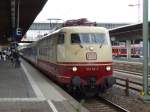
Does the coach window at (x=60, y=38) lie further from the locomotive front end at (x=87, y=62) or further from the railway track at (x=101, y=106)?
the railway track at (x=101, y=106)

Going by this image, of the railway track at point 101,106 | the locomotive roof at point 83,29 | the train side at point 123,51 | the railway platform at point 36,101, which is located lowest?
the railway track at point 101,106

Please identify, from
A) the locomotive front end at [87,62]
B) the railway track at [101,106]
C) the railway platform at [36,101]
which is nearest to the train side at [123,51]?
the locomotive front end at [87,62]

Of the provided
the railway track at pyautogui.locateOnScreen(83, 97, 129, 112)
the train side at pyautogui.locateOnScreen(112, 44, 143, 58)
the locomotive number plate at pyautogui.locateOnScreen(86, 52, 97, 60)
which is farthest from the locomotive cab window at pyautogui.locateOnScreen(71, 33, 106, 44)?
the train side at pyautogui.locateOnScreen(112, 44, 143, 58)

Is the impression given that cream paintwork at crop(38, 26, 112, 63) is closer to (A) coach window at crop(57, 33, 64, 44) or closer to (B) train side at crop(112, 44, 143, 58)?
(A) coach window at crop(57, 33, 64, 44)

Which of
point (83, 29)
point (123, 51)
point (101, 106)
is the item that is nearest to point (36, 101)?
point (101, 106)

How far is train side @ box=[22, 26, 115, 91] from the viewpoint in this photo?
58.5 feet

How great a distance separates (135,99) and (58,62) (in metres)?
3.37

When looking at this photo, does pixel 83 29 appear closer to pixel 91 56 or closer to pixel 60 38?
pixel 60 38

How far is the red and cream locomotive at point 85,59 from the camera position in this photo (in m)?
17.8

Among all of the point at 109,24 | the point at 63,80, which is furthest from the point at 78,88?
the point at 109,24

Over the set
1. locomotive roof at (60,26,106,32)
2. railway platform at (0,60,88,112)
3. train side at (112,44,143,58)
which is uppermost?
locomotive roof at (60,26,106,32)

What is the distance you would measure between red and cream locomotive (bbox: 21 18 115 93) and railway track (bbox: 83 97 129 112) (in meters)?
0.49

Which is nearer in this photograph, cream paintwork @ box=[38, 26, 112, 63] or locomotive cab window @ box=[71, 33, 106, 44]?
cream paintwork @ box=[38, 26, 112, 63]

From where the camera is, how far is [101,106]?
55.4 feet
